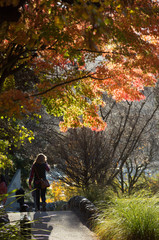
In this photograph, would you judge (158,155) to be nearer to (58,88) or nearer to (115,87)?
(115,87)

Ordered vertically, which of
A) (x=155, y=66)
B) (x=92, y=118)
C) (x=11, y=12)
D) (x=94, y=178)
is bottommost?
(x=94, y=178)

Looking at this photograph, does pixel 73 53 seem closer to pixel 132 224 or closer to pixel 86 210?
pixel 86 210

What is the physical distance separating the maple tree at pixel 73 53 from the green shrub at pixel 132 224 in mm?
2468

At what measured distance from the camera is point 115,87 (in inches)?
354

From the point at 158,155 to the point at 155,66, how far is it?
1159 centimetres

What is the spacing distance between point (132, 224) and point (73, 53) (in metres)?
3.51

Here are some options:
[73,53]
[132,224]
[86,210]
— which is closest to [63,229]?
[86,210]

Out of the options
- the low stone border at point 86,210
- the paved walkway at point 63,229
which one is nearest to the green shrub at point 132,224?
the paved walkway at point 63,229

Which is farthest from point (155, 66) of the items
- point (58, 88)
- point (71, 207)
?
point (71, 207)

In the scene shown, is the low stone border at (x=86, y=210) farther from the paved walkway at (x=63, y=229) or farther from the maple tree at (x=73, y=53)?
the maple tree at (x=73, y=53)

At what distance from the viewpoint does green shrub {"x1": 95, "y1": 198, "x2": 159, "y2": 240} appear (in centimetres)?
504

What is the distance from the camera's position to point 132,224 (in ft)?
16.9

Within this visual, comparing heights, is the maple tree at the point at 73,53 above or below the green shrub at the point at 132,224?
above

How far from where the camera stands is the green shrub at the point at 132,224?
5.04 metres
